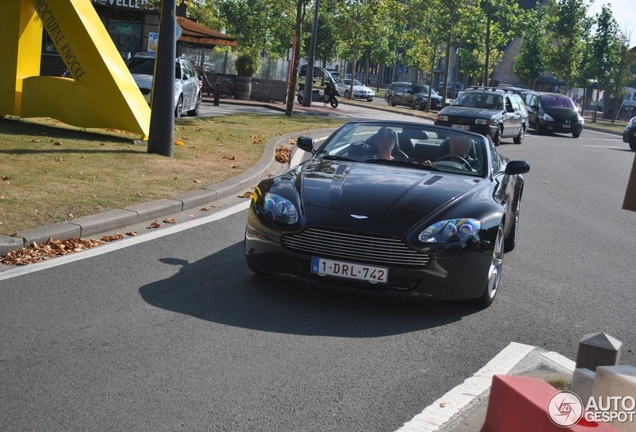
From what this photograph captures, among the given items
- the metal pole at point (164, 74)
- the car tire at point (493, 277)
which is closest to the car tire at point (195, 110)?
the metal pole at point (164, 74)

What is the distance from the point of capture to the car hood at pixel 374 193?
6148 mm

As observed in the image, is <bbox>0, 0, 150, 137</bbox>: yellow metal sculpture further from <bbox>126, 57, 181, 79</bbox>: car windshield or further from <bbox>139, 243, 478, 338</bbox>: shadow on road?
<bbox>139, 243, 478, 338</bbox>: shadow on road

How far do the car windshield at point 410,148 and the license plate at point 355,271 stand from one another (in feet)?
6.00

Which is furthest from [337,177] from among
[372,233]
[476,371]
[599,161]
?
[599,161]

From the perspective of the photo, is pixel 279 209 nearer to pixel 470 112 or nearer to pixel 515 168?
pixel 515 168

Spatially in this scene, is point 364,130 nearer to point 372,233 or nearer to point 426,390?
point 372,233

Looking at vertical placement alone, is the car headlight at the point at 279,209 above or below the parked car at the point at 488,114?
below

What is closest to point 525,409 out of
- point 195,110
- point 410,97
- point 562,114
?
point 195,110

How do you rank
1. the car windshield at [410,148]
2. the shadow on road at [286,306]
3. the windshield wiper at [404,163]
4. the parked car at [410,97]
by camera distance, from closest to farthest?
the shadow on road at [286,306] → the windshield wiper at [404,163] → the car windshield at [410,148] → the parked car at [410,97]

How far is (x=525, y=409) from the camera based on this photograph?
3449 mm

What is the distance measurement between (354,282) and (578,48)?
5695 cm

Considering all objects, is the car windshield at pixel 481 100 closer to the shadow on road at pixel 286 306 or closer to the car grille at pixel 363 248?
the shadow on road at pixel 286 306

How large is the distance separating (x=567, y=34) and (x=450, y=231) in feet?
184

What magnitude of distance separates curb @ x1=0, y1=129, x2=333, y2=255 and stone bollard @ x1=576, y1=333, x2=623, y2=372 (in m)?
4.86
